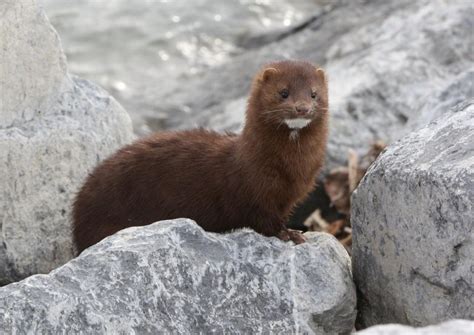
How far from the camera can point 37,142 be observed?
468 centimetres

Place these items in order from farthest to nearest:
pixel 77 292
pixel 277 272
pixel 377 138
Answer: pixel 377 138
pixel 277 272
pixel 77 292

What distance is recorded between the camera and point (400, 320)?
388 centimetres

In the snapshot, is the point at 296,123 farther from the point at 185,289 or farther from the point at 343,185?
the point at 343,185

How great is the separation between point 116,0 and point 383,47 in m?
4.79

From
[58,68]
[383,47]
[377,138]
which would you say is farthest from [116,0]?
[58,68]

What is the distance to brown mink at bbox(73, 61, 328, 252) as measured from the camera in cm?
447

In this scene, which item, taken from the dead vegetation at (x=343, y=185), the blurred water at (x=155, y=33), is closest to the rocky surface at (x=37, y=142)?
the dead vegetation at (x=343, y=185)

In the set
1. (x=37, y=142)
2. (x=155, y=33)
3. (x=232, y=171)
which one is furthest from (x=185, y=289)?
(x=155, y=33)

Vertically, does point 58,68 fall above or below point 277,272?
above

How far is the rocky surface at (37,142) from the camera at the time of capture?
15.1ft

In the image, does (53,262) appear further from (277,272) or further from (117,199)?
(277,272)

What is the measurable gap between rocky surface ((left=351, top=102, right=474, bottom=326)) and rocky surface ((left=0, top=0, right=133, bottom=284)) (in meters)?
1.48

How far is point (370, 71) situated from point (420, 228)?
10.7ft

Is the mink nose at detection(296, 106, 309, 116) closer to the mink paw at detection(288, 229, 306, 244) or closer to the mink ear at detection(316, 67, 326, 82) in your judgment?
the mink ear at detection(316, 67, 326, 82)
